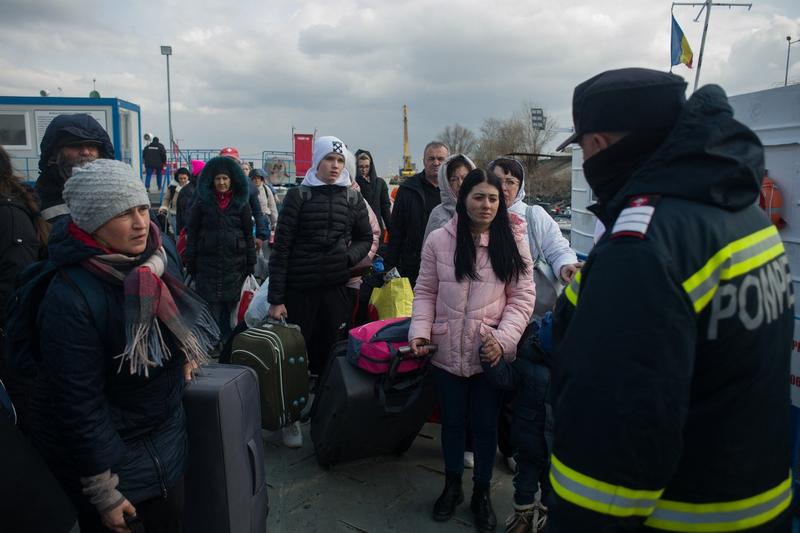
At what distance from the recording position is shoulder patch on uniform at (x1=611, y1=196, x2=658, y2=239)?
3.86 ft

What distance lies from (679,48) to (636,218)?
15.0 m

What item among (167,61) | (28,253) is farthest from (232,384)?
(167,61)

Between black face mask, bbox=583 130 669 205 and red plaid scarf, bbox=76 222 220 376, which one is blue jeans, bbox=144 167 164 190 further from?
black face mask, bbox=583 130 669 205

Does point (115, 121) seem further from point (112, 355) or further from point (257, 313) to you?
point (112, 355)

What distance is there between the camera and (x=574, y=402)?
1202 mm

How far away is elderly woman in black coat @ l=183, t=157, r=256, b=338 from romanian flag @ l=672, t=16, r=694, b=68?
1266 cm

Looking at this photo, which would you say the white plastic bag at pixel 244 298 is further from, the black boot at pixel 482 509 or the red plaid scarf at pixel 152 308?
the red plaid scarf at pixel 152 308

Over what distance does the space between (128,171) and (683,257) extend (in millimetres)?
1771

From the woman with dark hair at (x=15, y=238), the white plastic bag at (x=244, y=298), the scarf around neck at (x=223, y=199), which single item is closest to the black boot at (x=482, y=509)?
the woman with dark hair at (x=15, y=238)

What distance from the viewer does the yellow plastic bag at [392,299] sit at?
4.06 meters

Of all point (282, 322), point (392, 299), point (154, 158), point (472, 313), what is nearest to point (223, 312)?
point (282, 322)

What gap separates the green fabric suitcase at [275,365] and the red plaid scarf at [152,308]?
1.58 meters

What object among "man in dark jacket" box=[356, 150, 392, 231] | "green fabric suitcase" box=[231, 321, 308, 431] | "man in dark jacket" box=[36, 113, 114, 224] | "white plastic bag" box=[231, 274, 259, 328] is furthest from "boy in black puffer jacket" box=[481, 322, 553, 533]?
"man in dark jacket" box=[356, 150, 392, 231]

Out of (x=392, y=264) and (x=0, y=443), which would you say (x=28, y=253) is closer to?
(x=0, y=443)
